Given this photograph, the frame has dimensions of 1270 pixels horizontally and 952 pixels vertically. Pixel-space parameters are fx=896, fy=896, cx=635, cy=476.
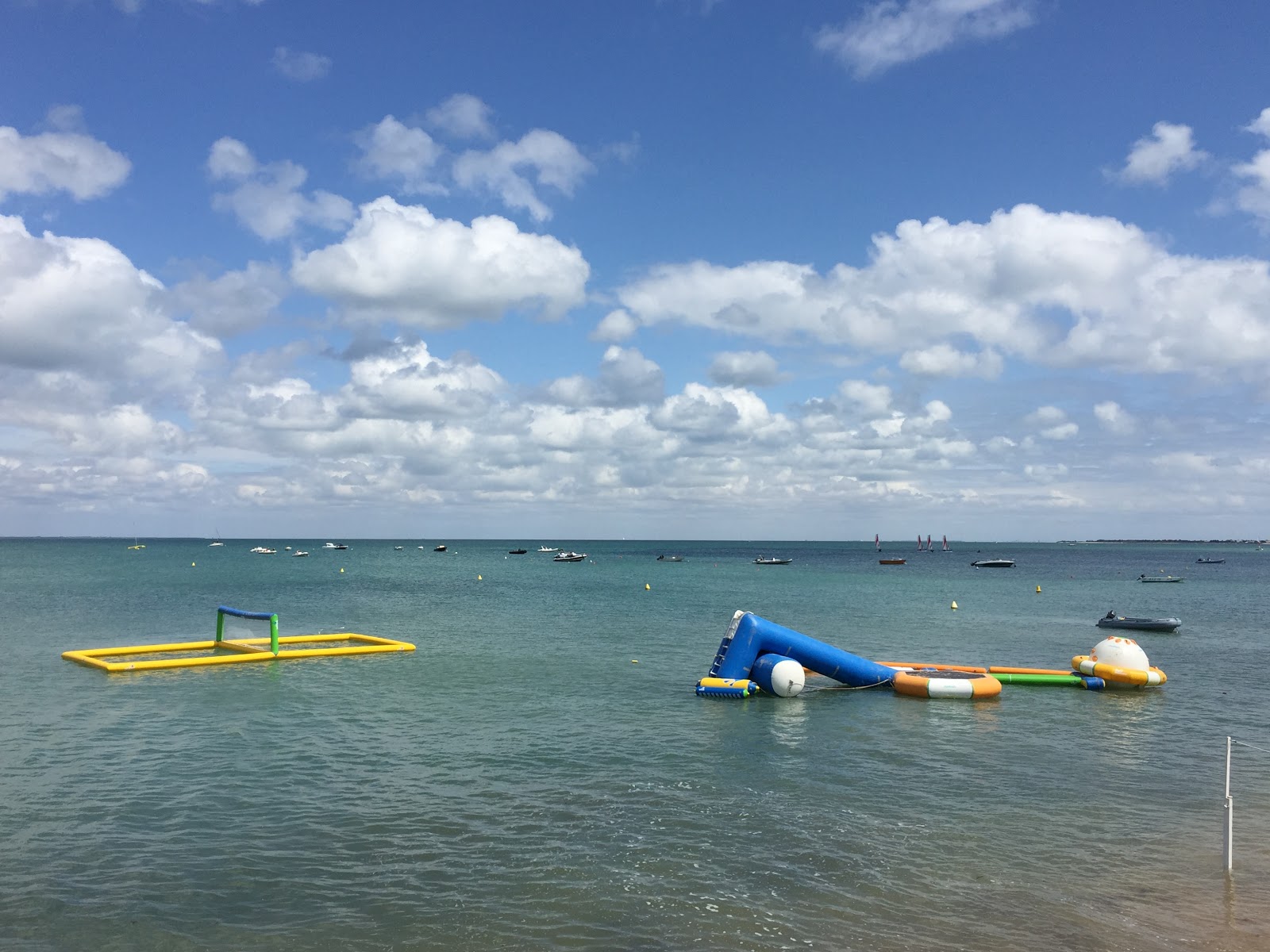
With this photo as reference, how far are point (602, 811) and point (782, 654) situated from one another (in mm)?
14303

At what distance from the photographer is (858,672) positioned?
99.5 feet

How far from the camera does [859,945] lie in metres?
11.2

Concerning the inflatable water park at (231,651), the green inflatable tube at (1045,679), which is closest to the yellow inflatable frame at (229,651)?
the inflatable water park at (231,651)

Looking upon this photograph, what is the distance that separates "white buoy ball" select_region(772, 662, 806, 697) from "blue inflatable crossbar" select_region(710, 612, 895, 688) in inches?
40.8

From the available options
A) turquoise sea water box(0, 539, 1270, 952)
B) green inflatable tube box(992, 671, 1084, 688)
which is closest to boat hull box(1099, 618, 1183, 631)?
turquoise sea water box(0, 539, 1270, 952)

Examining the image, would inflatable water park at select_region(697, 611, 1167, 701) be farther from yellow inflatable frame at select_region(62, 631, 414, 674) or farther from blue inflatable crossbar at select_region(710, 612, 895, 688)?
yellow inflatable frame at select_region(62, 631, 414, 674)

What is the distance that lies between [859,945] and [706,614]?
167ft

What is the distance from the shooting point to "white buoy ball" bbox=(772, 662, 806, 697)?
28.1 meters

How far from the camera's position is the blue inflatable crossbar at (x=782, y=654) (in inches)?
1141

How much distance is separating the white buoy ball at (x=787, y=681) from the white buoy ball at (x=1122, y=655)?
11641 mm

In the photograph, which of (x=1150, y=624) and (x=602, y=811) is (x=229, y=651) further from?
(x=1150, y=624)

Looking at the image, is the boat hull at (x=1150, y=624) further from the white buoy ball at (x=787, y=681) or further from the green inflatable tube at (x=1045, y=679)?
the white buoy ball at (x=787, y=681)

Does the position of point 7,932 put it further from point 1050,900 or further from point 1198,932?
point 1198,932

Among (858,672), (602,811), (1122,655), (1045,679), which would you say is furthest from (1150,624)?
(602,811)
